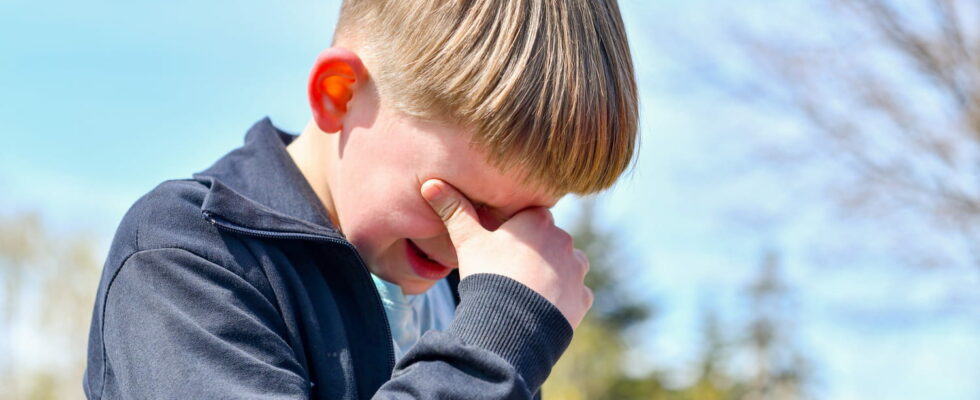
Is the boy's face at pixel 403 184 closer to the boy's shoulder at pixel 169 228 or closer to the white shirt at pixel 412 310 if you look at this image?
the white shirt at pixel 412 310

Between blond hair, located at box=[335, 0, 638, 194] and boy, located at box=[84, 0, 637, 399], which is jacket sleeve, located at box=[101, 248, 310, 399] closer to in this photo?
boy, located at box=[84, 0, 637, 399]

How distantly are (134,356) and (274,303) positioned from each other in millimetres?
229

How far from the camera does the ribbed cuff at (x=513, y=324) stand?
143cm

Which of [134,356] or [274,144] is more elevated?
[274,144]

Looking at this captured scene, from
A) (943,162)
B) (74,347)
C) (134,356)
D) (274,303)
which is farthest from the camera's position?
(74,347)

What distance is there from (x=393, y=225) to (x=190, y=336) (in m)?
0.41

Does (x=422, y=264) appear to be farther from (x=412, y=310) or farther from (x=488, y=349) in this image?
(x=488, y=349)

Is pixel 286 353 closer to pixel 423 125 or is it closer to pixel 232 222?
pixel 232 222

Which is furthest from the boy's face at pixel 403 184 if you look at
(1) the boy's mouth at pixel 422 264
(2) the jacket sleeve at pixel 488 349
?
(2) the jacket sleeve at pixel 488 349

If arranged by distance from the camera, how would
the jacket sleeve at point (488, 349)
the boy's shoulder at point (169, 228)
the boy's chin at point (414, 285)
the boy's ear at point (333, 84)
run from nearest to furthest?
1. the jacket sleeve at point (488, 349)
2. the boy's shoulder at point (169, 228)
3. the boy's ear at point (333, 84)
4. the boy's chin at point (414, 285)

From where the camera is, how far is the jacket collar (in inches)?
62.0

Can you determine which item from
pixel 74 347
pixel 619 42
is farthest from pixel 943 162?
pixel 74 347

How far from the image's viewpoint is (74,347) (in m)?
16.2

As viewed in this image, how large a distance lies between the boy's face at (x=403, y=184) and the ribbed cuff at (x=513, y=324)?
6.4 inches
